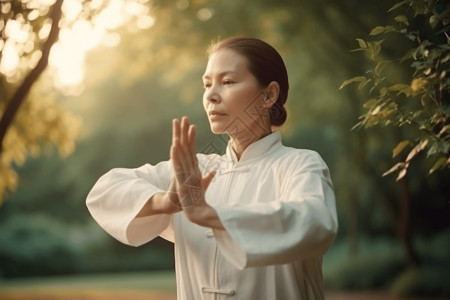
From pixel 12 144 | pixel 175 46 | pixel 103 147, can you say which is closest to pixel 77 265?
pixel 103 147

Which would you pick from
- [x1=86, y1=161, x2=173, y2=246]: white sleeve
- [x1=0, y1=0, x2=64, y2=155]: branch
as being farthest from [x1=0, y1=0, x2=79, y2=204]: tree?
[x1=86, y1=161, x2=173, y2=246]: white sleeve

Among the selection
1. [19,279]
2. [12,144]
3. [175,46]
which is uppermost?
[175,46]

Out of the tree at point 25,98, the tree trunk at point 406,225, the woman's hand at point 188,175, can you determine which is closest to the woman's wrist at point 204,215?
the woman's hand at point 188,175

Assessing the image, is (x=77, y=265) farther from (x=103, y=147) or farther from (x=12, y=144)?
(x=12, y=144)

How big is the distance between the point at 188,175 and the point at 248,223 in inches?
9.1

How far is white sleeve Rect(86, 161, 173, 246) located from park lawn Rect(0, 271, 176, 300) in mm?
9891

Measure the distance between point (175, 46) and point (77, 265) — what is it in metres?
8.33

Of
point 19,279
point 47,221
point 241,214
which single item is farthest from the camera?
point 47,221

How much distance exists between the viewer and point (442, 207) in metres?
13.3

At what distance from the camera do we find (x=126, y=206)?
6.35 ft

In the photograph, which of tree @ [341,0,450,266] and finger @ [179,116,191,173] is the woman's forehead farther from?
finger @ [179,116,191,173]

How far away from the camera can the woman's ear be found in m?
2.16

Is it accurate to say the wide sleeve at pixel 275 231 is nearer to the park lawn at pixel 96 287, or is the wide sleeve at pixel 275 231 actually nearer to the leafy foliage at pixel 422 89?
the leafy foliage at pixel 422 89

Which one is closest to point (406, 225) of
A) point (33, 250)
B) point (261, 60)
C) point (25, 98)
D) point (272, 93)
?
point (25, 98)
